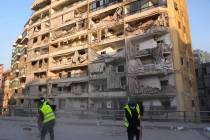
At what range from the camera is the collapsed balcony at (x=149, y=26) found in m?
26.9

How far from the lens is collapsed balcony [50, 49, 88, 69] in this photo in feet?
111

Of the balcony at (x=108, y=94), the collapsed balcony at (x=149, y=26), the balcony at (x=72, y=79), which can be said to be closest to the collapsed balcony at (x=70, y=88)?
the balcony at (x=72, y=79)

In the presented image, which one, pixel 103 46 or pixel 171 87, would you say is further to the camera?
pixel 103 46

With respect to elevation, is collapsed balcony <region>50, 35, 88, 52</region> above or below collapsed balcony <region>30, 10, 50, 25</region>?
below

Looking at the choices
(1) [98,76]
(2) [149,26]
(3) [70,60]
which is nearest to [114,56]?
(1) [98,76]

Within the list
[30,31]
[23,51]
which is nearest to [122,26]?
[30,31]

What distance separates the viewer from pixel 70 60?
3625cm

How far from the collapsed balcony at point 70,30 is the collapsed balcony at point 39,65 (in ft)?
13.8

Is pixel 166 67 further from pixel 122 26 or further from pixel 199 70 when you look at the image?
pixel 199 70

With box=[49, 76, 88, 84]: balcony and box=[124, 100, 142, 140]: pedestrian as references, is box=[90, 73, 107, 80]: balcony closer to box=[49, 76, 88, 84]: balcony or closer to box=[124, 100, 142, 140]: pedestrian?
box=[49, 76, 88, 84]: balcony

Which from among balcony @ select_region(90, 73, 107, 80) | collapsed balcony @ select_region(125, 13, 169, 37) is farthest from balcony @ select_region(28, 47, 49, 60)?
collapsed balcony @ select_region(125, 13, 169, 37)

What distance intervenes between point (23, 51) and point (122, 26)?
2614 centimetres

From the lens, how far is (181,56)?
90.3ft

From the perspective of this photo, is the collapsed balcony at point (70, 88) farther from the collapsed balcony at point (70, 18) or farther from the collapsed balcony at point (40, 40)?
the collapsed balcony at point (70, 18)
